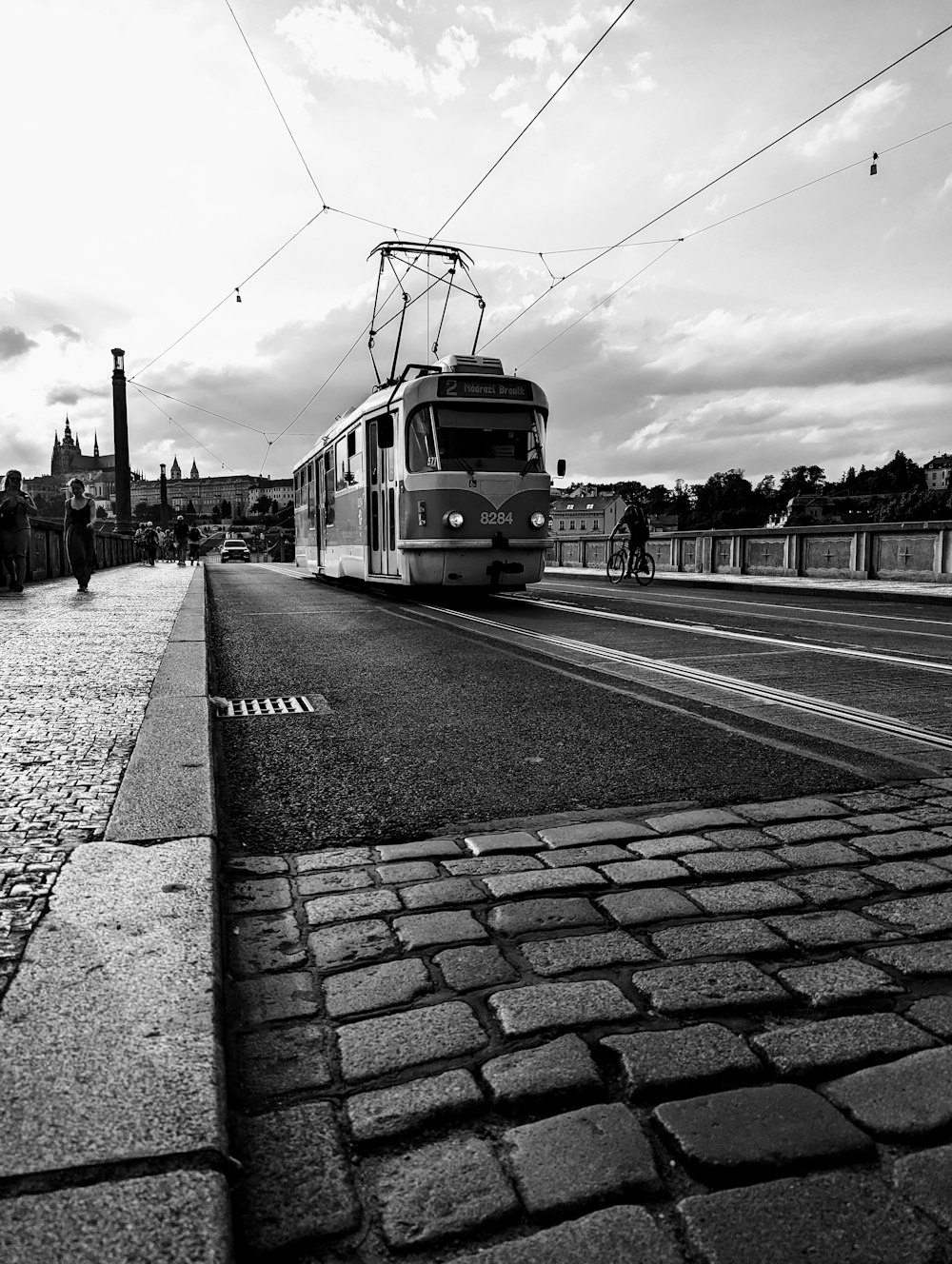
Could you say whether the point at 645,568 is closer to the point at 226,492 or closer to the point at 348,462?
the point at 348,462

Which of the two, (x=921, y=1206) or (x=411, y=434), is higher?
(x=411, y=434)

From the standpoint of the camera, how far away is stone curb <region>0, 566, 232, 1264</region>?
4.36ft

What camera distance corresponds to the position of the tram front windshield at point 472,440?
1307cm

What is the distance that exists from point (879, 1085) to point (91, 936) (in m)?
1.65

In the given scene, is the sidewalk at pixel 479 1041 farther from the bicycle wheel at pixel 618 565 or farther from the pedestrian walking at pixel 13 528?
the bicycle wheel at pixel 618 565

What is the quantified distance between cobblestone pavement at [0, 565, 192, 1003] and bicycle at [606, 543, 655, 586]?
549 inches

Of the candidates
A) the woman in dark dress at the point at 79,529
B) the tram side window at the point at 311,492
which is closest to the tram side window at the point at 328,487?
the tram side window at the point at 311,492

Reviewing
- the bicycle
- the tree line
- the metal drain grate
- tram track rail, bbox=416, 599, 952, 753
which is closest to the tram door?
tram track rail, bbox=416, 599, 952, 753

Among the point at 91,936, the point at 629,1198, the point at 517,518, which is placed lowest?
the point at 629,1198

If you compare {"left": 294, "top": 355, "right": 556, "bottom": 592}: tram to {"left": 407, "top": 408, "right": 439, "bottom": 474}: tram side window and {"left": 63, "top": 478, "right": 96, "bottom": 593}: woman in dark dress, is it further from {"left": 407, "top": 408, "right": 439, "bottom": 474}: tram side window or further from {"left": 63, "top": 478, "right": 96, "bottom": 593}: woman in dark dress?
{"left": 63, "top": 478, "right": 96, "bottom": 593}: woman in dark dress

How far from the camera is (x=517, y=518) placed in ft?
43.9

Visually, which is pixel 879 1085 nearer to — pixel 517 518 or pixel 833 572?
pixel 517 518

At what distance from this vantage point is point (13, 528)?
50.6 feet

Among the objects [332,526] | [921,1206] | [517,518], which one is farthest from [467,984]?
[332,526]
